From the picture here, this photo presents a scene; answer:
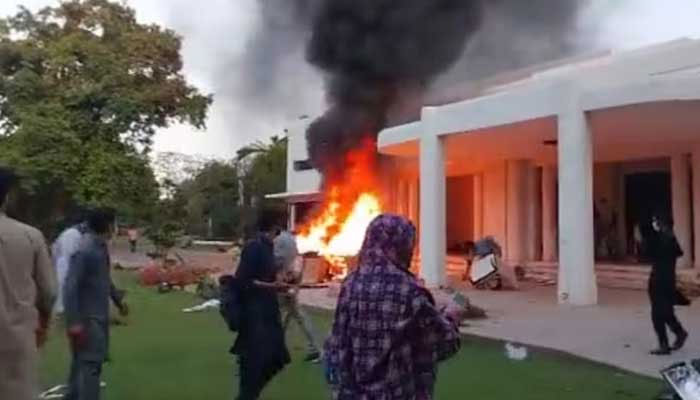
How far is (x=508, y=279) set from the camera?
1819 centimetres

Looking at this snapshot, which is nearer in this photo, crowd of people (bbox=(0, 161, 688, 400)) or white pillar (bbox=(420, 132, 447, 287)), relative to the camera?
crowd of people (bbox=(0, 161, 688, 400))

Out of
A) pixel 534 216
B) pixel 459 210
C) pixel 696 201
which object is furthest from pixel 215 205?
pixel 696 201

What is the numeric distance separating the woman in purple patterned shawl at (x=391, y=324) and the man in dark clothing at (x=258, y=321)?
118 inches

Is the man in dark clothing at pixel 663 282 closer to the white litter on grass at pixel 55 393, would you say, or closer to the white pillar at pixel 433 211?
the white litter on grass at pixel 55 393

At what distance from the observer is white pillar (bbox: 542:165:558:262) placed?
21.5m

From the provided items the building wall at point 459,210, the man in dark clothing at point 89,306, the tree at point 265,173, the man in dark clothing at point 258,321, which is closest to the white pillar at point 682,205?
the building wall at point 459,210

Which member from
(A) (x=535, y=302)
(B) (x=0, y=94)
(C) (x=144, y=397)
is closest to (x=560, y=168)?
(A) (x=535, y=302)

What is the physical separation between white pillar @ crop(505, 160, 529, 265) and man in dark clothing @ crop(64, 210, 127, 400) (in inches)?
648

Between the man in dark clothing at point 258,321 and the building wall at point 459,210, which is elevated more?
the building wall at point 459,210

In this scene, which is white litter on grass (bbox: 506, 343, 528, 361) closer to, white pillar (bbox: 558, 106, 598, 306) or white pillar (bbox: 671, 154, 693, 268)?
white pillar (bbox: 558, 106, 598, 306)

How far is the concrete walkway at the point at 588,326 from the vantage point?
9.33 metres

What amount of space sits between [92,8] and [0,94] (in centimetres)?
352

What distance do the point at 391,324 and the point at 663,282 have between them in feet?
20.6

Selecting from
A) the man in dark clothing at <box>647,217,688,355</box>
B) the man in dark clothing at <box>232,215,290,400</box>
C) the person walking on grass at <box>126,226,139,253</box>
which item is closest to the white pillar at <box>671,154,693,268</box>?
the man in dark clothing at <box>647,217,688,355</box>
